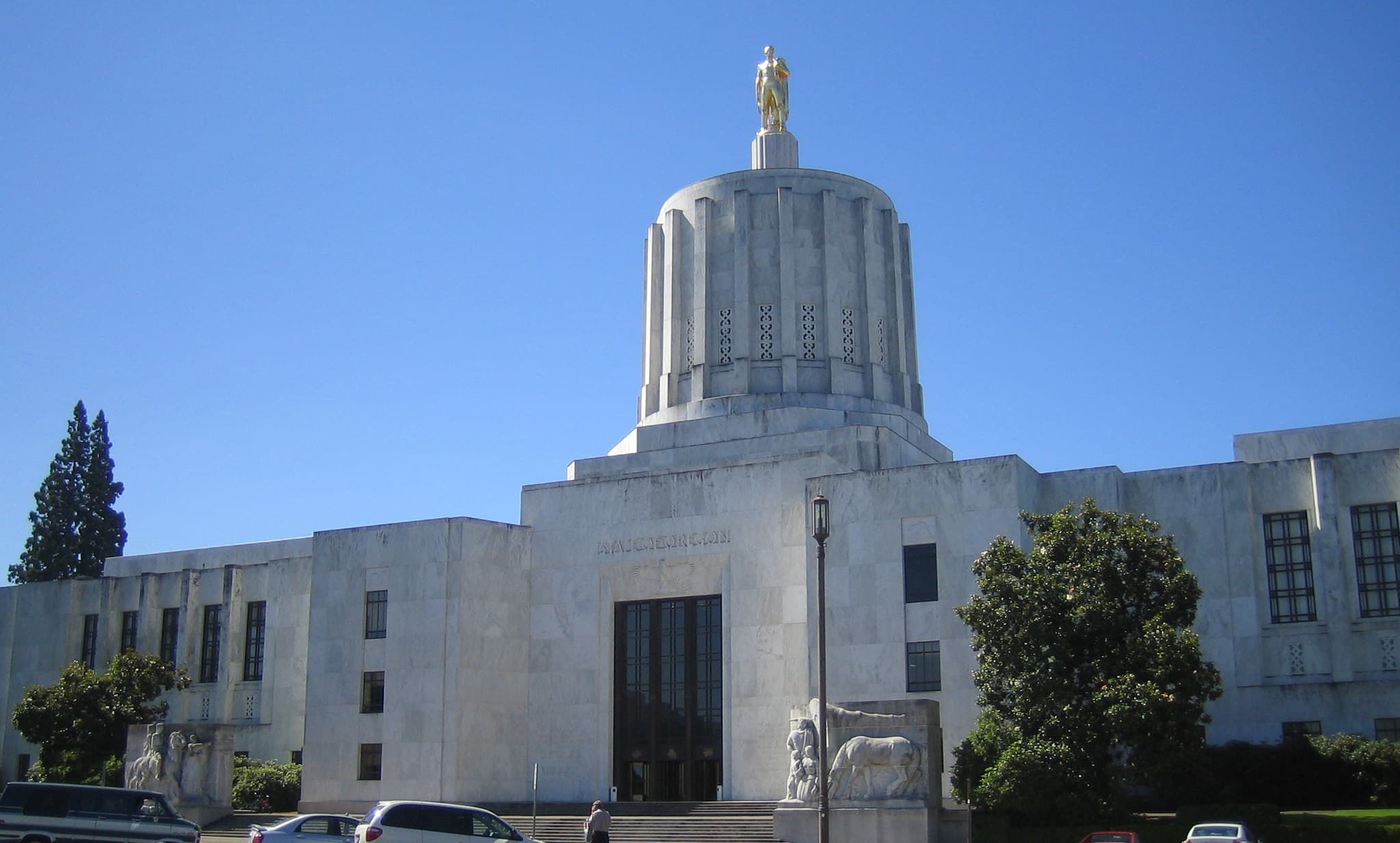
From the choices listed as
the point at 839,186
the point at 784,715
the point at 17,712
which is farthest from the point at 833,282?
the point at 17,712

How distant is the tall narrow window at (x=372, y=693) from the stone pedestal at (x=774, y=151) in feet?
63.0

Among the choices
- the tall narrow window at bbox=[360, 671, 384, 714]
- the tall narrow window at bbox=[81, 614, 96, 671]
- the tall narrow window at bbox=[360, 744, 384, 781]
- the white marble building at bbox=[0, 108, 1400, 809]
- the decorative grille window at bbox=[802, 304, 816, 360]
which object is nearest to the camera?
the white marble building at bbox=[0, 108, 1400, 809]

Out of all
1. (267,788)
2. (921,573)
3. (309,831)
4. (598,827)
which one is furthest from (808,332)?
(309,831)

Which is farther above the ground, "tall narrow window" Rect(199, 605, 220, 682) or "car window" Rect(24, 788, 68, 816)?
"tall narrow window" Rect(199, 605, 220, 682)

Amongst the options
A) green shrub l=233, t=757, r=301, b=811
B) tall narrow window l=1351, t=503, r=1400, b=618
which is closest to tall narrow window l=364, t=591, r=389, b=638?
green shrub l=233, t=757, r=301, b=811

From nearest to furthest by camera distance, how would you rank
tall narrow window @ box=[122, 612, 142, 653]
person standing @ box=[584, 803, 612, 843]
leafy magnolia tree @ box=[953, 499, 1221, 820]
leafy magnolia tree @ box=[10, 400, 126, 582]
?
person standing @ box=[584, 803, 612, 843], leafy magnolia tree @ box=[953, 499, 1221, 820], tall narrow window @ box=[122, 612, 142, 653], leafy magnolia tree @ box=[10, 400, 126, 582]

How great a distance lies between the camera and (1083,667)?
1147 inches

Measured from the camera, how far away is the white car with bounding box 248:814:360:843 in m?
24.9

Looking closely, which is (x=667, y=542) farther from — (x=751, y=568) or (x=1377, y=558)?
(x=1377, y=558)

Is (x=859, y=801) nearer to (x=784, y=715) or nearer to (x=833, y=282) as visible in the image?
(x=784, y=715)

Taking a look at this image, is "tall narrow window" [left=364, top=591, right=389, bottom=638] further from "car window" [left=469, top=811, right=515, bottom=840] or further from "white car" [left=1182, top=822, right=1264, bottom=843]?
"white car" [left=1182, top=822, right=1264, bottom=843]

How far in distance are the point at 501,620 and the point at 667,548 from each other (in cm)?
559

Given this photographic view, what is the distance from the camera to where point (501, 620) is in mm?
41875

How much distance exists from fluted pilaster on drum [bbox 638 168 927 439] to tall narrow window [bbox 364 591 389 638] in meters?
9.48
